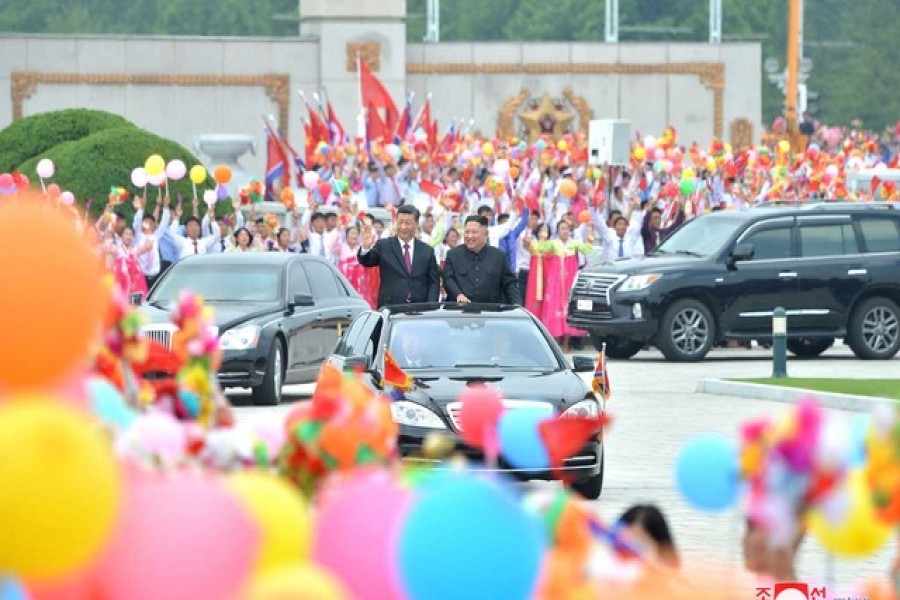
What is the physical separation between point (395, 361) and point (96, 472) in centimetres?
1177

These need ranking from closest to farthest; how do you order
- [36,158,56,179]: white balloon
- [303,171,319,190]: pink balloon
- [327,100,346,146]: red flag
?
[36,158,56,179]: white balloon → [303,171,319,190]: pink balloon → [327,100,346,146]: red flag

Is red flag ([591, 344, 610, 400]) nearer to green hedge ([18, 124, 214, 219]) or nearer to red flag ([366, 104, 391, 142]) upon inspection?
green hedge ([18, 124, 214, 219])

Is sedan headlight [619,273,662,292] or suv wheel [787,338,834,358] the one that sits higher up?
sedan headlight [619,273,662,292]

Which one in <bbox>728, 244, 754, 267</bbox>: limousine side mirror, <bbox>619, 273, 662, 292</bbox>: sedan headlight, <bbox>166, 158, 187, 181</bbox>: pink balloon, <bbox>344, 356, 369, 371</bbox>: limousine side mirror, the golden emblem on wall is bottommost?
<bbox>619, 273, 662, 292</bbox>: sedan headlight

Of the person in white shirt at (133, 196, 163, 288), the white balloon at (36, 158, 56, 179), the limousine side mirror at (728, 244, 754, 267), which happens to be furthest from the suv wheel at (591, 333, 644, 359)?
the white balloon at (36, 158, 56, 179)

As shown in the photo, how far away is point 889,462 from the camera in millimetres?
2818

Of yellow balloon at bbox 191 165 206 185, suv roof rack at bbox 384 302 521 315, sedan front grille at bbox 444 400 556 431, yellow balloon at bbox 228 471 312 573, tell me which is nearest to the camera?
yellow balloon at bbox 228 471 312 573

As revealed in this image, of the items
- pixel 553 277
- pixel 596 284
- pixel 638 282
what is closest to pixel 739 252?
pixel 638 282

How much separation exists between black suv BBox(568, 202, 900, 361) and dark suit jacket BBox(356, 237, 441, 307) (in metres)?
8.72

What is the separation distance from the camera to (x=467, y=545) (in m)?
2.49

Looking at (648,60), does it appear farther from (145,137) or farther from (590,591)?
(590,591)

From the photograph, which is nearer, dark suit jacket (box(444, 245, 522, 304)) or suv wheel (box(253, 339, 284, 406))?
dark suit jacket (box(444, 245, 522, 304))

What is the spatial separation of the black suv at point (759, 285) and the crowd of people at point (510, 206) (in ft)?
4.27

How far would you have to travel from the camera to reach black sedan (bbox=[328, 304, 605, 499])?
13273mm
